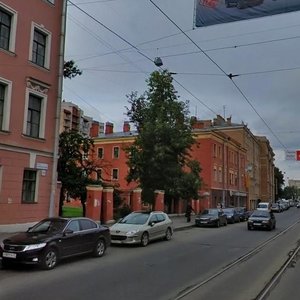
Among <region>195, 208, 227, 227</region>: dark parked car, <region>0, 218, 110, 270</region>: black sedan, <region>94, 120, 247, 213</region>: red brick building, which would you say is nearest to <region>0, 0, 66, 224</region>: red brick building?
<region>0, 218, 110, 270</region>: black sedan

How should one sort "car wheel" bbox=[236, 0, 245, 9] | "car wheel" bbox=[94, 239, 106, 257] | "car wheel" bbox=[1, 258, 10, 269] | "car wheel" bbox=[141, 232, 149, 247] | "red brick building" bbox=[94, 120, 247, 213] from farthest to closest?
"red brick building" bbox=[94, 120, 247, 213] < "car wheel" bbox=[141, 232, 149, 247] < "car wheel" bbox=[94, 239, 106, 257] < "car wheel" bbox=[236, 0, 245, 9] < "car wheel" bbox=[1, 258, 10, 269]

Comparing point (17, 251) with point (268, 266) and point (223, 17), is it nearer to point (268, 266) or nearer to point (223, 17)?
point (268, 266)

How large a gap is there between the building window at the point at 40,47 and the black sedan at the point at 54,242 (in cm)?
1154

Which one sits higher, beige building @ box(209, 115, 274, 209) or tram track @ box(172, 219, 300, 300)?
beige building @ box(209, 115, 274, 209)

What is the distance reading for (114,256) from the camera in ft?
53.9

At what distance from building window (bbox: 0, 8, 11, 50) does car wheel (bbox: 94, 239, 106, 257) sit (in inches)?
441

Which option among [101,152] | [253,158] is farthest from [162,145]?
[253,158]

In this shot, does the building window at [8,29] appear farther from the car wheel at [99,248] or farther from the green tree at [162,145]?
the green tree at [162,145]

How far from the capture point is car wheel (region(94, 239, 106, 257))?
15808 millimetres

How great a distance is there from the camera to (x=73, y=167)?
108 feet

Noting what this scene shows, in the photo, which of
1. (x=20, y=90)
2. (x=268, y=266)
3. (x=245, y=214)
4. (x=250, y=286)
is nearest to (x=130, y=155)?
(x=245, y=214)

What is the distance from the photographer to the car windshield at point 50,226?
14297 millimetres

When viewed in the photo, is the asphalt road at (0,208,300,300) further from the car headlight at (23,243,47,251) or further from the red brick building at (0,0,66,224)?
the red brick building at (0,0,66,224)

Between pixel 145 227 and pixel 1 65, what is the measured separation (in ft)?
32.2
